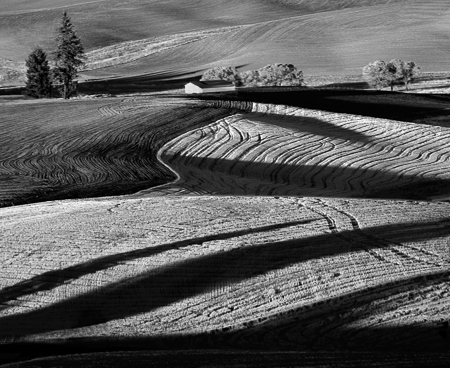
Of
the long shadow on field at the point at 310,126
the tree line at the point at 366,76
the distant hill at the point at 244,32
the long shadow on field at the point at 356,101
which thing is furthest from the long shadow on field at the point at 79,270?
the distant hill at the point at 244,32

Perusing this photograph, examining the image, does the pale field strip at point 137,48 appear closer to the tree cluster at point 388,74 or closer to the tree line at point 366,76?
the tree line at point 366,76

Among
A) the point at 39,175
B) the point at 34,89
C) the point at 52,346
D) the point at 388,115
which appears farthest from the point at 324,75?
the point at 52,346

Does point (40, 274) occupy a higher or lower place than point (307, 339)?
higher

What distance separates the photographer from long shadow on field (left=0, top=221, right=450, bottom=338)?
9602 mm

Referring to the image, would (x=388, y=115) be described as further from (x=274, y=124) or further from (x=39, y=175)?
(x=39, y=175)

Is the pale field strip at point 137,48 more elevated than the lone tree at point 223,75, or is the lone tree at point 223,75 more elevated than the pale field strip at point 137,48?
the pale field strip at point 137,48

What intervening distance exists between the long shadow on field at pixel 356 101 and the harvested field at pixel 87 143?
3.91 metres

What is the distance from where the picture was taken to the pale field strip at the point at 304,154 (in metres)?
21.9

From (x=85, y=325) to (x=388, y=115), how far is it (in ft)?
84.6

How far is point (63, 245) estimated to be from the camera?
11414mm

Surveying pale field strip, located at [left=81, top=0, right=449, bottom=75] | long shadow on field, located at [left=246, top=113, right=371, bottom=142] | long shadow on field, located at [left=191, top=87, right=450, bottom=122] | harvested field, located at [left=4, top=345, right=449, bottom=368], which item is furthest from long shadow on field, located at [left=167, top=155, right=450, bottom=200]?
pale field strip, located at [left=81, top=0, right=449, bottom=75]

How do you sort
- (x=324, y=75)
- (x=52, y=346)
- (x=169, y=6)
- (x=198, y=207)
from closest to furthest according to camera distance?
1. (x=52, y=346)
2. (x=198, y=207)
3. (x=324, y=75)
4. (x=169, y=6)

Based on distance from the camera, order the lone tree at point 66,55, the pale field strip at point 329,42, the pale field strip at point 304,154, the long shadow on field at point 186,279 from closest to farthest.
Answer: the long shadow on field at point 186,279, the pale field strip at point 304,154, the lone tree at point 66,55, the pale field strip at point 329,42

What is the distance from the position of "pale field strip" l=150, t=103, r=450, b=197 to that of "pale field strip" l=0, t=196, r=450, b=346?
21.1ft
